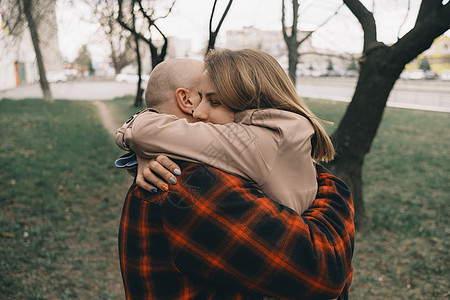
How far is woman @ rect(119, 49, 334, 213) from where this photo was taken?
1246 mm

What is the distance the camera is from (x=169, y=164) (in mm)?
1243

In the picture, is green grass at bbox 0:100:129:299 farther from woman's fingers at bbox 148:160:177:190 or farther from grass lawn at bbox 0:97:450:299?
woman's fingers at bbox 148:160:177:190

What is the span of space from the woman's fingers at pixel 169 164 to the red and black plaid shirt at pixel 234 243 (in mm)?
25

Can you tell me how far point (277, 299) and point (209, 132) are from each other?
1.86ft

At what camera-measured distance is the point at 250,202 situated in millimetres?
1187

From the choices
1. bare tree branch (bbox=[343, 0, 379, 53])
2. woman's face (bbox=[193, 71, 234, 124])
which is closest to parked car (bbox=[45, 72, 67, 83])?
bare tree branch (bbox=[343, 0, 379, 53])

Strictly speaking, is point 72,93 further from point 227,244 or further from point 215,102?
point 227,244

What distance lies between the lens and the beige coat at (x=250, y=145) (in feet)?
4.07

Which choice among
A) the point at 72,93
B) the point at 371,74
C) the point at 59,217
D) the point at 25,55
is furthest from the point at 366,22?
the point at 72,93

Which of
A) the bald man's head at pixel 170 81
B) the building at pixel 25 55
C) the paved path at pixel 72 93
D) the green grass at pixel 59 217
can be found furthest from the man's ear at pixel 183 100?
the paved path at pixel 72 93

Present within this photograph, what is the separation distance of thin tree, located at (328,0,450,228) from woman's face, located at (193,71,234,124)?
3.75 m

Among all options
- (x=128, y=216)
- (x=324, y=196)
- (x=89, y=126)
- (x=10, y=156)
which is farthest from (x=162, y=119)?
(x=89, y=126)

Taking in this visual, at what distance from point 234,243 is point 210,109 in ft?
1.67

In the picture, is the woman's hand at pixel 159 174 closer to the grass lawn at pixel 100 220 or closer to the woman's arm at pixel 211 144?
the woman's arm at pixel 211 144
